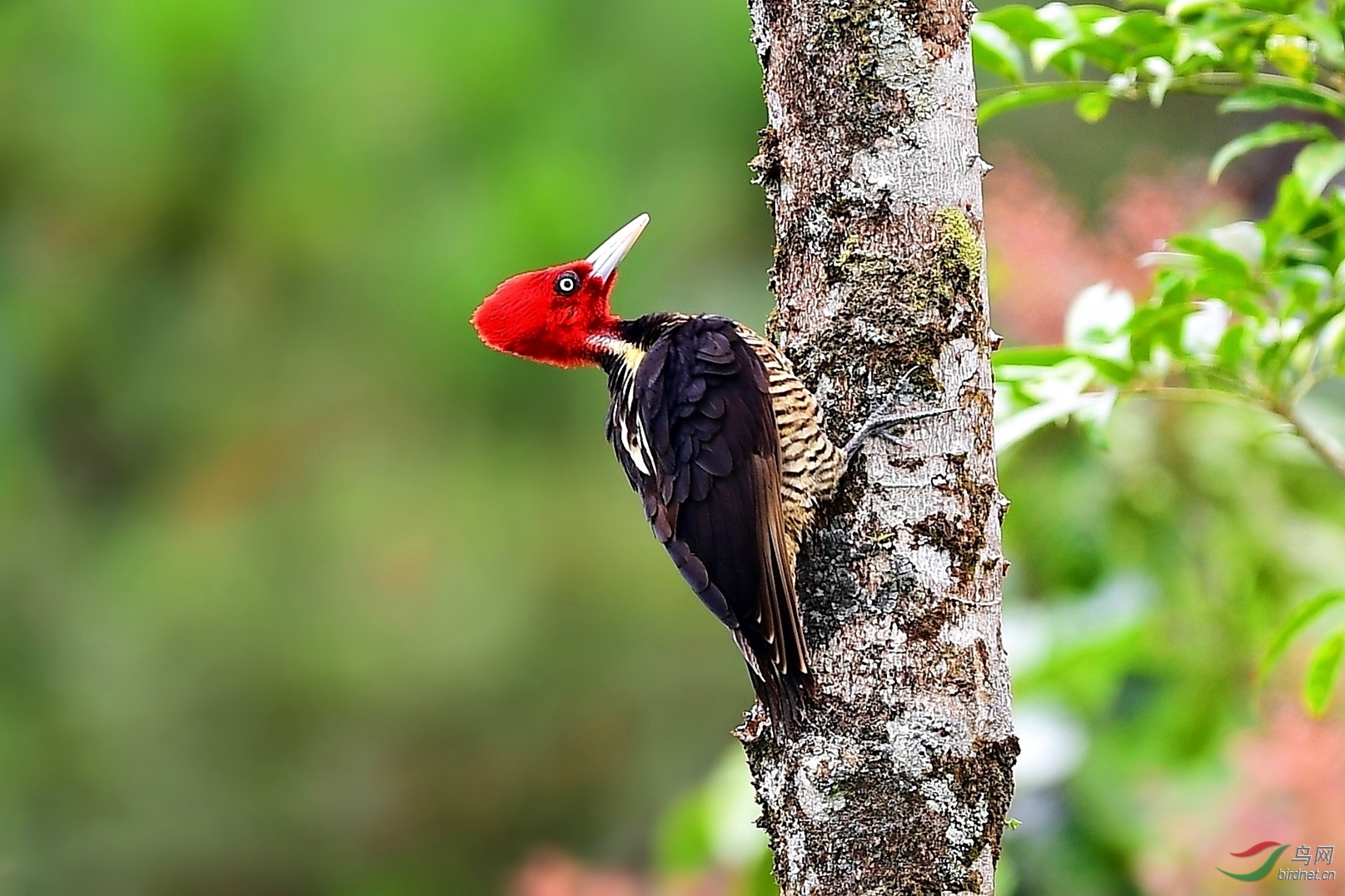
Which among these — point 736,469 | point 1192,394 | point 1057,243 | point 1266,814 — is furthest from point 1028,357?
point 1266,814

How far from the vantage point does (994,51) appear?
5.28ft

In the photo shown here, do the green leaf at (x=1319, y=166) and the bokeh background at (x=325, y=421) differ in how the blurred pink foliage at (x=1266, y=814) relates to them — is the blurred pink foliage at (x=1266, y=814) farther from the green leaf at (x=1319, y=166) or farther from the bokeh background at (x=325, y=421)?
the green leaf at (x=1319, y=166)

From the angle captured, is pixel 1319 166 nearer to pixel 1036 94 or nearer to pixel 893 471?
pixel 1036 94

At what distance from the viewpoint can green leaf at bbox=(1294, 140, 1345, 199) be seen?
4.88 feet

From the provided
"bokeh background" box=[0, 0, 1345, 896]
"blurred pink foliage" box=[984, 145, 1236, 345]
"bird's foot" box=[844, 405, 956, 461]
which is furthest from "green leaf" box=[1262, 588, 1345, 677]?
"bokeh background" box=[0, 0, 1345, 896]

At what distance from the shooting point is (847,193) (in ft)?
4.85

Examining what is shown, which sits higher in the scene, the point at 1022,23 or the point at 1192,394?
the point at 1022,23

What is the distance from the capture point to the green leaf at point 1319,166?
1.49 m

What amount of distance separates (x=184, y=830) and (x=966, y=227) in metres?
2.74

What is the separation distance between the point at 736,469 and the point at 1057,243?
46.4 inches

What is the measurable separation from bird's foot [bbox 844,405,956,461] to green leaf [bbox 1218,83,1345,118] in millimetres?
514

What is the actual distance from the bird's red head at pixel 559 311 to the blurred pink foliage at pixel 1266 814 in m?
1.29

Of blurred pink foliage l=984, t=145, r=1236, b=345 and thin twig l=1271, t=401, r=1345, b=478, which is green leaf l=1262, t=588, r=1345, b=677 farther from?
blurred pink foliage l=984, t=145, r=1236, b=345

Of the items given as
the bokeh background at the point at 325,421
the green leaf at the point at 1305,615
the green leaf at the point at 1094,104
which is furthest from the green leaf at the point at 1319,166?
the bokeh background at the point at 325,421
